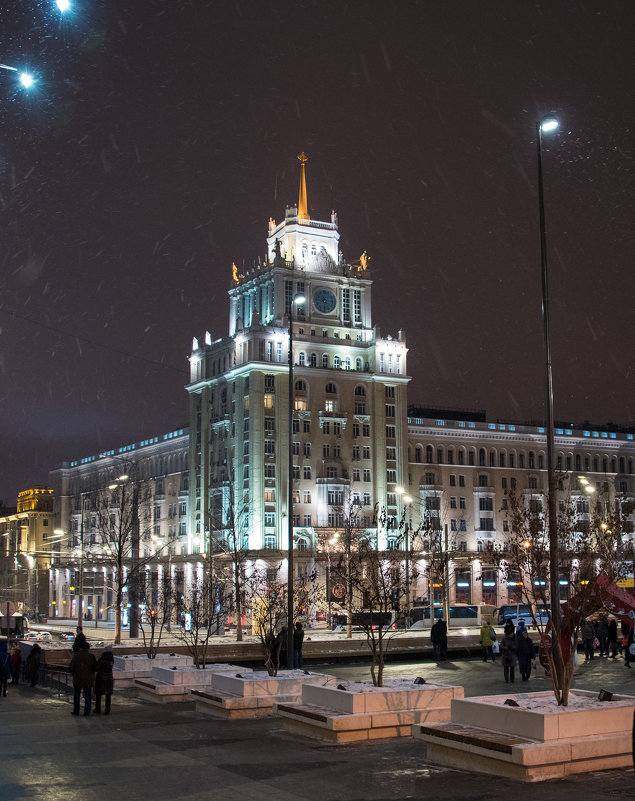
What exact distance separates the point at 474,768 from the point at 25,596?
115523 millimetres

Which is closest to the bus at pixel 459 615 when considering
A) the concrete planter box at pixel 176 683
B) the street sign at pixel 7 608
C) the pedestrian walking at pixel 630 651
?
the pedestrian walking at pixel 630 651

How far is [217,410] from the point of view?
294 ft

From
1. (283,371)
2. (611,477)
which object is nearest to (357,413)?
(283,371)

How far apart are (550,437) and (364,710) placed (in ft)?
19.5

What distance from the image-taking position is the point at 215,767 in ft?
48.0

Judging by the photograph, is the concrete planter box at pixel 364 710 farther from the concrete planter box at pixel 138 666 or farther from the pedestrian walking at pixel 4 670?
the pedestrian walking at pixel 4 670

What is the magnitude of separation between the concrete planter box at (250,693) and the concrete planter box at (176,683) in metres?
1.66

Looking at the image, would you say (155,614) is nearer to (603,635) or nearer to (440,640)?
(440,640)

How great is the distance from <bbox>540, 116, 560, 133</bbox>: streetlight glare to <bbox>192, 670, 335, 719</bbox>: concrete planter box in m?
12.2

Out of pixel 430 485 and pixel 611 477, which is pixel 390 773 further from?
pixel 611 477

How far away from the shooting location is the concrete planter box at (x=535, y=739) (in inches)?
523

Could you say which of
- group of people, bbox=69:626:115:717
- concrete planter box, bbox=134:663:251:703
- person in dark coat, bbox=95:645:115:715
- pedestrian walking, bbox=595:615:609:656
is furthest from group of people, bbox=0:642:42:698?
pedestrian walking, bbox=595:615:609:656

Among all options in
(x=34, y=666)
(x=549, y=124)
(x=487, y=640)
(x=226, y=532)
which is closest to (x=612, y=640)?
(x=487, y=640)

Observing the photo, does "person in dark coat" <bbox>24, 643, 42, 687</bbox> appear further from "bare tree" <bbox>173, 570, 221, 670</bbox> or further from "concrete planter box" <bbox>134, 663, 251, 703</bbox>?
"concrete planter box" <bbox>134, 663, 251, 703</bbox>
